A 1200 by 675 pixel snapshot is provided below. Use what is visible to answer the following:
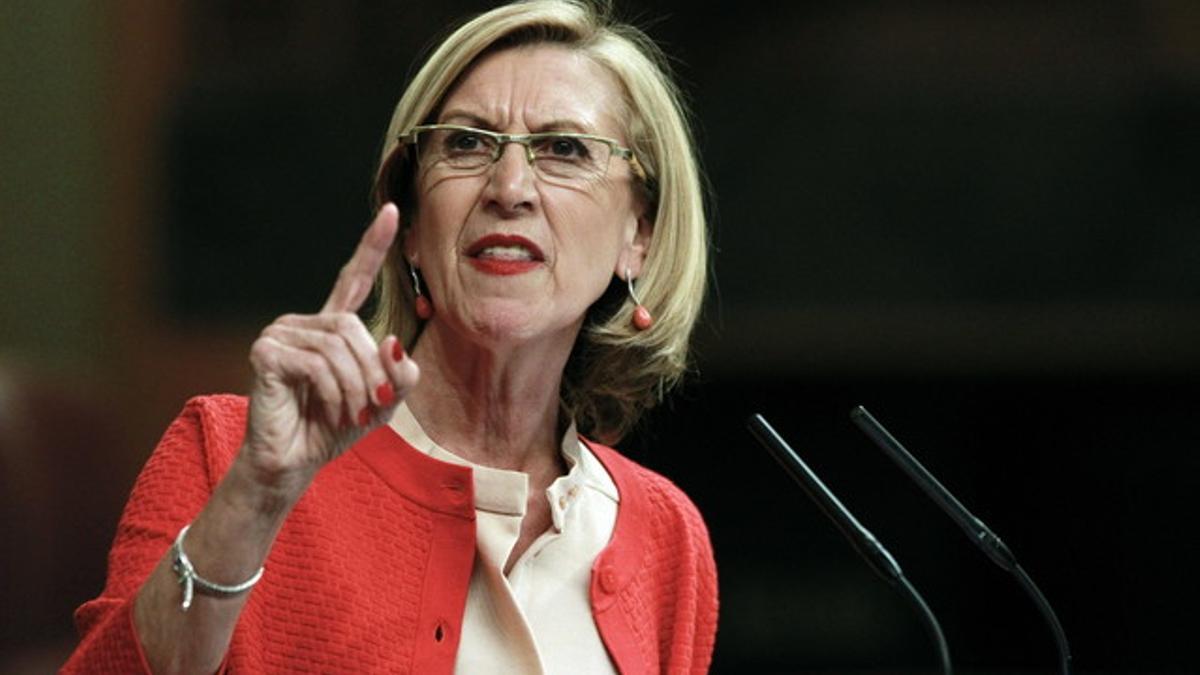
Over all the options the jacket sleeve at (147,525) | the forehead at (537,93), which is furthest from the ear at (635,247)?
the jacket sleeve at (147,525)

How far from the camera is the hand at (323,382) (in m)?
1.45

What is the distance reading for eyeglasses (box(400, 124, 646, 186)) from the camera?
1.93m

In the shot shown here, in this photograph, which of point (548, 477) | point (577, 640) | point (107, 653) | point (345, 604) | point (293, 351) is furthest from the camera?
point (548, 477)

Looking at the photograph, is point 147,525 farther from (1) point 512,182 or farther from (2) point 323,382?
(1) point 512,182

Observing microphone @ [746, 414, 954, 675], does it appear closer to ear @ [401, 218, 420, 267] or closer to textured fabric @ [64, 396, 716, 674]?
textured fabric @ [64, 396, 716, 674]

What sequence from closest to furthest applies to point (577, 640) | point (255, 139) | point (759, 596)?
point (577, 640), point (255, 139), point (759, 596)

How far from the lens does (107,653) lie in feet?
5.16

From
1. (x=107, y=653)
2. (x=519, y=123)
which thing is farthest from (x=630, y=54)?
(x=107, y=653)

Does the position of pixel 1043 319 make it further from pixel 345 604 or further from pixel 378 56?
pixel 345 604

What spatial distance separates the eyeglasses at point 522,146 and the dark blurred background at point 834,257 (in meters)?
2.16

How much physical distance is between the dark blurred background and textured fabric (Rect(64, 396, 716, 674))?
2278mm

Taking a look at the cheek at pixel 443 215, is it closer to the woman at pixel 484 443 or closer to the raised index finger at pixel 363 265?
the woman at pixel 484 443

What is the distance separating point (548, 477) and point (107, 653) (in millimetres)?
589

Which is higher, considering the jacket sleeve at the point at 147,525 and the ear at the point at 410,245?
the ear at the point at 410,245
